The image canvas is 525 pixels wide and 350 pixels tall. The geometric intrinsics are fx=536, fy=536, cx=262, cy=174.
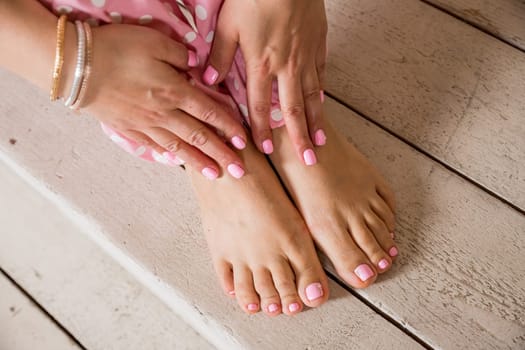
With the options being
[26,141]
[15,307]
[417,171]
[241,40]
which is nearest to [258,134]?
[241,40]

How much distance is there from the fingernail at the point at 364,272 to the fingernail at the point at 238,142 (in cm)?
22

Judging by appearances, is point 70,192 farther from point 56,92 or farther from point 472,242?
point 472,242

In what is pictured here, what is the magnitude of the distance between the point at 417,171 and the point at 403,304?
Result: 20 cm

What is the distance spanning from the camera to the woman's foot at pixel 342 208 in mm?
709

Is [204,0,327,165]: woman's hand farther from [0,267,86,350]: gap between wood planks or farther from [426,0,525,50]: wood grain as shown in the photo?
[0,267,86,350]: gap between wood planks

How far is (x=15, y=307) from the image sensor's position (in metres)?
0.88

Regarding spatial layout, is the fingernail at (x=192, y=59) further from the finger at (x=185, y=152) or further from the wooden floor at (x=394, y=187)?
the wooden floor at (x=394, y=187)

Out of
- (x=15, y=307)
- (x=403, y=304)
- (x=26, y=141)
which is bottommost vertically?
(x=15, y=307)

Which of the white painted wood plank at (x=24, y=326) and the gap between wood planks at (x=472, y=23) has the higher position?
the gap between wood planks at (x=472, y=23)

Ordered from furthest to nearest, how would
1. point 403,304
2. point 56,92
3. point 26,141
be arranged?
point 26,141, point 403,304, point 56,92

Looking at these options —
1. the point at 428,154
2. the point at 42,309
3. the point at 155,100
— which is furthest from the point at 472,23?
the point at 42,309

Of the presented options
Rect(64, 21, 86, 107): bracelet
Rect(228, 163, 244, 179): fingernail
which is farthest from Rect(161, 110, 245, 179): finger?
Rect(64, 21, 86, 107): bracelet

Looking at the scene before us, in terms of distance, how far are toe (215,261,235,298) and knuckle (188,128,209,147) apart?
0.57 feet

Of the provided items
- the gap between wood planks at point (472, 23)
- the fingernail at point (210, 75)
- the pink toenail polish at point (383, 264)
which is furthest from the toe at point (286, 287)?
the gap between wood planks at point (472, 23)
